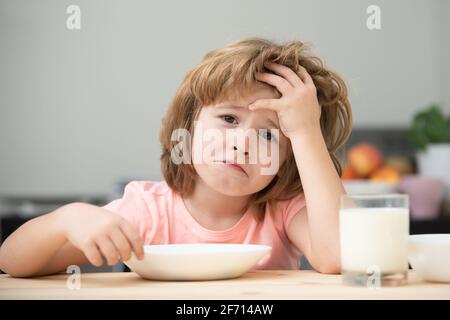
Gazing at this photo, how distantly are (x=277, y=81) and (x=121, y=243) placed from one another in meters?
0.40

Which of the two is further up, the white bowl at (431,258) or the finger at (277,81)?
the finger at (277,81)

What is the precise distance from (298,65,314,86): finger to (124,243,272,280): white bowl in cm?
32

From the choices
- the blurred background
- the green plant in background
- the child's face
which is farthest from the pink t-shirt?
the green plant in background

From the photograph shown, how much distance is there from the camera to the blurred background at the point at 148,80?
9.20 feet

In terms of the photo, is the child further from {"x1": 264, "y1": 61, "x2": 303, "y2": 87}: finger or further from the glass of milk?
the glass of milk

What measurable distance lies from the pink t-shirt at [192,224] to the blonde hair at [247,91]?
23mm

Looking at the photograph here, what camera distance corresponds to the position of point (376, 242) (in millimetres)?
836

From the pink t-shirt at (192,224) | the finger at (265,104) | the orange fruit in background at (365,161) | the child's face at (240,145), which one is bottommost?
the orange fruit in background at (365,161)

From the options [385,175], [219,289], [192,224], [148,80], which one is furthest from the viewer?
[148,80]

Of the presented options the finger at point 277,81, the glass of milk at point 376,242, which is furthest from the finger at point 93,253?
the finger at point 277,81

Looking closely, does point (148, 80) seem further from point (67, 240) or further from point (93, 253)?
point (93, 253)

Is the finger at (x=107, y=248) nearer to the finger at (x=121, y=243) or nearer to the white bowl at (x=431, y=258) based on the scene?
the finger at (x=121, y=243)

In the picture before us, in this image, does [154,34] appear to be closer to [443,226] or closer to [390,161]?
[390,161]

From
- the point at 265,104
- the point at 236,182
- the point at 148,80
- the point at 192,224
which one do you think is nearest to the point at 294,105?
the point at 265,104
